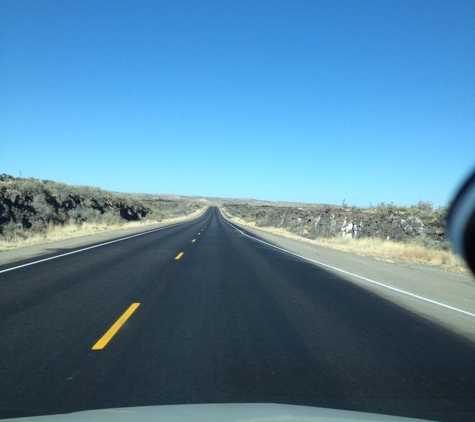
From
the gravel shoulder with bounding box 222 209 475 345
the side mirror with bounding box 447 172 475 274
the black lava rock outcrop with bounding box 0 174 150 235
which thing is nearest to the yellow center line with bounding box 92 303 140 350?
the gravel shoulder with bounding box 222 209 475 345

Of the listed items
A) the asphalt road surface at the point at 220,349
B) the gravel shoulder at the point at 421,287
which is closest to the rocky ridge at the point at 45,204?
the gravel shoulder at the point at 421,287

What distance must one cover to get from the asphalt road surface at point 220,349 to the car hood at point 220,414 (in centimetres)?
40

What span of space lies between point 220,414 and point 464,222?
6995mm

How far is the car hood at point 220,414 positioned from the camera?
13.4 ft

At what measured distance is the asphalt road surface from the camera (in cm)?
509

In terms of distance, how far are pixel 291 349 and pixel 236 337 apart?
95 cm

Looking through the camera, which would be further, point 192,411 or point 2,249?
point 2,249

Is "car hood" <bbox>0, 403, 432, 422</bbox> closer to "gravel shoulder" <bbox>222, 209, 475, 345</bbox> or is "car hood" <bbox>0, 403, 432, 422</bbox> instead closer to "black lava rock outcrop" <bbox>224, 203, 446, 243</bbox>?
"gravel shoulder" <bbox>222, 209, 475, 345</bbox>

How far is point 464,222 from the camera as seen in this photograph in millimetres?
9406

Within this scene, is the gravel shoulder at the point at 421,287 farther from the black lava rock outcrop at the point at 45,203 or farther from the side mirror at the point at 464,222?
the black lava rock outcrop at the point at 45,203

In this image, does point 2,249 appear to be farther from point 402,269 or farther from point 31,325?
point 402,269

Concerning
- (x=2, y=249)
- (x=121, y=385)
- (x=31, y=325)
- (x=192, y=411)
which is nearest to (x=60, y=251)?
(x=2, y=249)

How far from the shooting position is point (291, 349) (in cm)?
684

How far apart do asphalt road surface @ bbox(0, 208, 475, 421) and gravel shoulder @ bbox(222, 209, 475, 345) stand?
1.63ft
